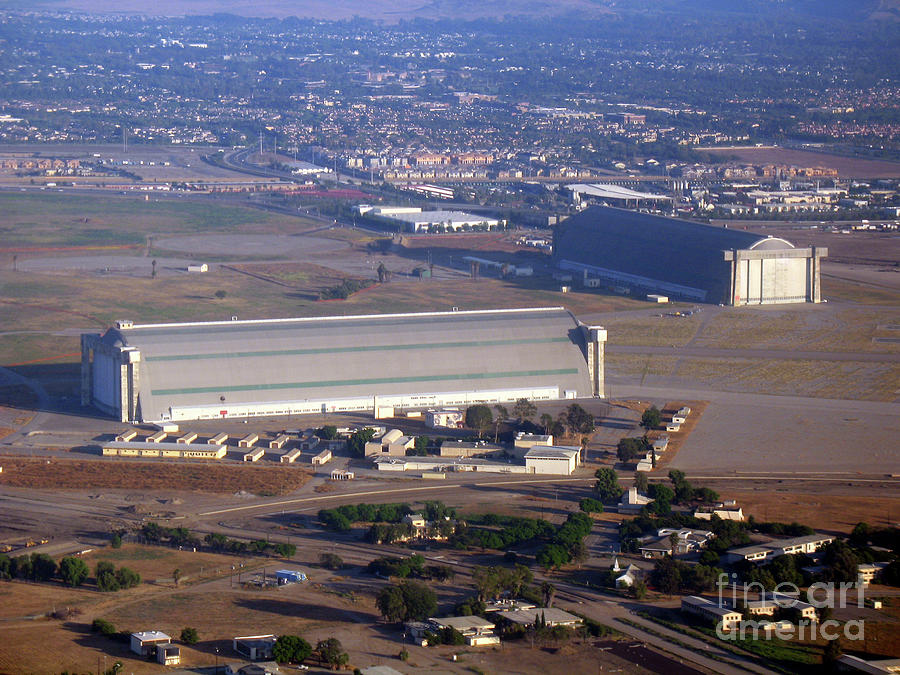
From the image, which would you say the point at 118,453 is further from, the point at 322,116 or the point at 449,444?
the point at 322,116

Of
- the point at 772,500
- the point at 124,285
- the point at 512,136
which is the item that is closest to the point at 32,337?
the point at 124,285

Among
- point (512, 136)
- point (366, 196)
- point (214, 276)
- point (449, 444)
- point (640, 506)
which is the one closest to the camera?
point (640, 506)

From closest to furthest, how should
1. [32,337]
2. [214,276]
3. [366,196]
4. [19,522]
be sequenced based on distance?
[19,522], [32,337], [214,276], [366,196]

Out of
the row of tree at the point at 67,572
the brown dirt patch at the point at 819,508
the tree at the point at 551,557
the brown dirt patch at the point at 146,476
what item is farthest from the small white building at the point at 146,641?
the brown dirt patch at the point at 819,508

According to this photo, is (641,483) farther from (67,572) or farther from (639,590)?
(67,572)

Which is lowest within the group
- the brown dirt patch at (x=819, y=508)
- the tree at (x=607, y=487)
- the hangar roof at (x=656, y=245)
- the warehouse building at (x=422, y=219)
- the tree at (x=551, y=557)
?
the tree at (x=551, y=557)

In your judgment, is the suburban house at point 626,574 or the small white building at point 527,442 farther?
the small white building at point 527,442

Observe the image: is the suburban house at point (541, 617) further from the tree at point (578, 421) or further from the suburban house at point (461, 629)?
the tree at point (578, 421)

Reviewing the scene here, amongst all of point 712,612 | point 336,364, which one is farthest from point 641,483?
point 336,364
